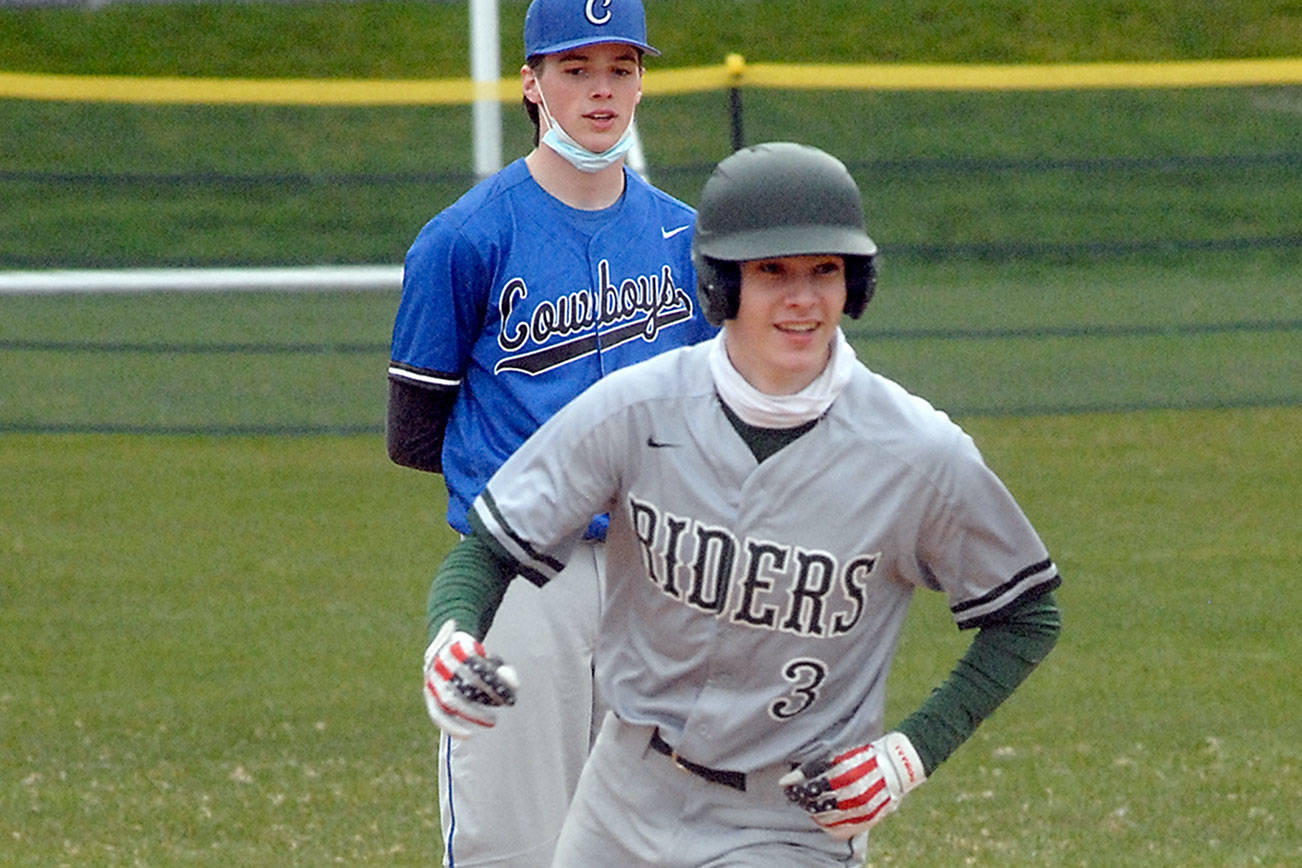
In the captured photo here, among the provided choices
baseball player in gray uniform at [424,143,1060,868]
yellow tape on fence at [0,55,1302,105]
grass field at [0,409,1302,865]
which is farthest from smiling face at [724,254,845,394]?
yellow tape on fence at [0,55,1302,105]

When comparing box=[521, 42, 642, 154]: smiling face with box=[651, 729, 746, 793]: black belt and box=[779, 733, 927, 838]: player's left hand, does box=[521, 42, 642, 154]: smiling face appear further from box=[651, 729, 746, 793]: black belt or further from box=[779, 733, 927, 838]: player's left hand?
box=[779, 733, 927, 838]: player's left hand

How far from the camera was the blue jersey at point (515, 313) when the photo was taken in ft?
13.1

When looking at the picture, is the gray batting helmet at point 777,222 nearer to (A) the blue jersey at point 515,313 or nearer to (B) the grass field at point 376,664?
(A) the blue jersey at point 515,313

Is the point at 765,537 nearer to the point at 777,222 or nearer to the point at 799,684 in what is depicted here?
the point at 799,684

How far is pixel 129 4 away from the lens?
2514cm

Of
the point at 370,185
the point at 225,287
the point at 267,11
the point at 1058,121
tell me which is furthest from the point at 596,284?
the point at 267,11

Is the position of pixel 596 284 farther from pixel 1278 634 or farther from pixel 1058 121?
pixel 1058 121

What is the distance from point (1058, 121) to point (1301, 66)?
25.3ft

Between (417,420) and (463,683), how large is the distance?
1345 mm

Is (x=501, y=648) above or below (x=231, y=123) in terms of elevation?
above

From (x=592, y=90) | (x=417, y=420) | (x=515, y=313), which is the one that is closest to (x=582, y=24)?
A: (x=592, y=90)

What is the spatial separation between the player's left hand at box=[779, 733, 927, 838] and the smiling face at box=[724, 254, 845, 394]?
562 mm

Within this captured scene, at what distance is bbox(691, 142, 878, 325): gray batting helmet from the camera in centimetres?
293

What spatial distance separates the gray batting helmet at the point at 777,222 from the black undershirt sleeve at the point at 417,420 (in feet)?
3.85
